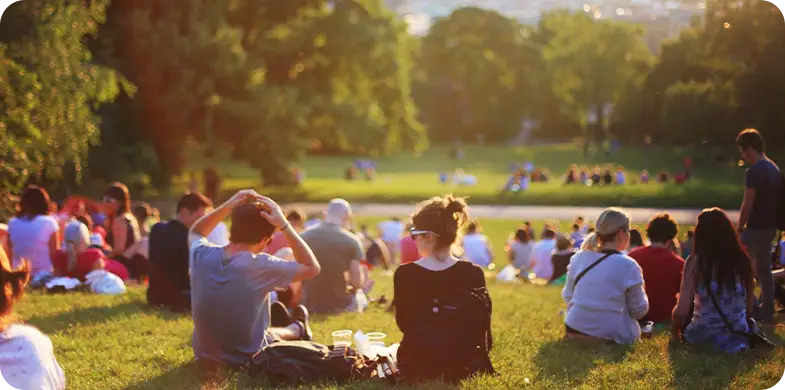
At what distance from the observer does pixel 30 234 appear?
1032 cm

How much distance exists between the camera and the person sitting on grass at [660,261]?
8.32 m

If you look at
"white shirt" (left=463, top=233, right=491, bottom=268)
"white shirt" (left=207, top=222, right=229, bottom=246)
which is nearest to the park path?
"white shirt" (left=463, top=233, right=491, bottom=268)

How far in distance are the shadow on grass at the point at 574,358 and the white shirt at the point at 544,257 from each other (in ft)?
22.3

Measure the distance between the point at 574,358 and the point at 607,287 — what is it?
2.24 ft

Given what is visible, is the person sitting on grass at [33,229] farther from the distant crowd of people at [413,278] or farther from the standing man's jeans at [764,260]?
the standing man's jeans at [764,260]

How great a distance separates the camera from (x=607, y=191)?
1280 inches

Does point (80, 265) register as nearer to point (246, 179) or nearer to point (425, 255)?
point (425, 255)

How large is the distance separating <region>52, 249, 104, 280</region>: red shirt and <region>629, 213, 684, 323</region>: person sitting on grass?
21.6ft

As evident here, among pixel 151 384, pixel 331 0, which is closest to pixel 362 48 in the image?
pixel 331 0

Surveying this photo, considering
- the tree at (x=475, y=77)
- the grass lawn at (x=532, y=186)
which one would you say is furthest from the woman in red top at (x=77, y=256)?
the tree at (x=475, y=77)

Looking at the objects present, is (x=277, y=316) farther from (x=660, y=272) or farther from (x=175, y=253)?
(x=660, y=272)

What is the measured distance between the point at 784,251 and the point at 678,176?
19.9 m

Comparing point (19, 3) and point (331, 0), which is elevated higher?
point (331, 0)

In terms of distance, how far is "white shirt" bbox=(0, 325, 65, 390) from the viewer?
3.82m
